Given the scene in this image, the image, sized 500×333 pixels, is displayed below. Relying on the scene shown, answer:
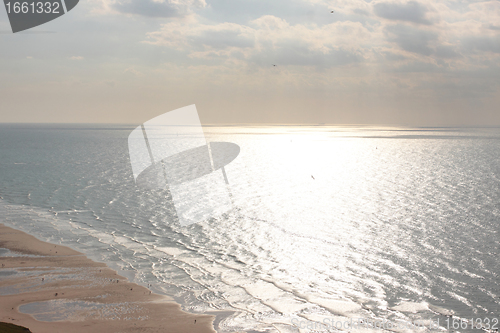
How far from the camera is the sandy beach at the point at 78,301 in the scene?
64.3 feet

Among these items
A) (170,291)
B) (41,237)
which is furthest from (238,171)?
(170,291)

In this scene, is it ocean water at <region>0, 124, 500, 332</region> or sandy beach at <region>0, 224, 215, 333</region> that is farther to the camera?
ocean water at <region>0, 124, 500, 332</region>

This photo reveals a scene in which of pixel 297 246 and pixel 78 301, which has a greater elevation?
pixel 78 301

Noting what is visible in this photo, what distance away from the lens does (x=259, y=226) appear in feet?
127

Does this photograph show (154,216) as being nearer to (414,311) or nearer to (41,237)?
(41,237)

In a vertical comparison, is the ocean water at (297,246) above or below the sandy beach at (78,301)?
below

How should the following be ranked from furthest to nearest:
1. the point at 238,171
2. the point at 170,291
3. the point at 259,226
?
the point at 238,171, the point at 259,226, the point at 170,291

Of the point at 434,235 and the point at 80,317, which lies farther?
the point at 434,235

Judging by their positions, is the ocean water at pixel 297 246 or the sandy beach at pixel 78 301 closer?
the sandy beach at pixel 78 301

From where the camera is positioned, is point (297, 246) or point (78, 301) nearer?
point (78, 301)

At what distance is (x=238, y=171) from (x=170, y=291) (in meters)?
61.2

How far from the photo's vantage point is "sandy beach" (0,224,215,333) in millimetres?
19609

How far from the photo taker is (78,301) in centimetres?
2214

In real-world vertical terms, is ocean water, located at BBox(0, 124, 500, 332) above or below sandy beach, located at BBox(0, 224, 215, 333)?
below
